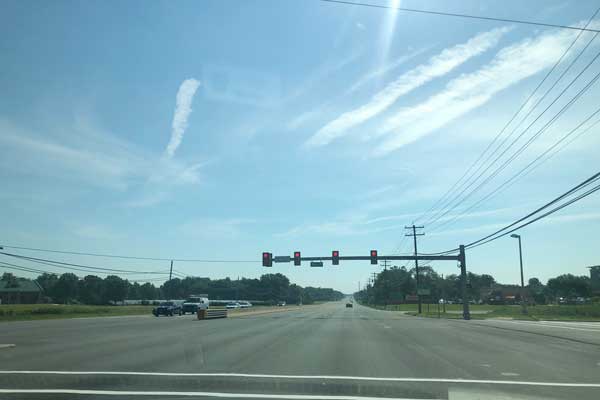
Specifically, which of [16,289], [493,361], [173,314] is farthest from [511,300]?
[493,361]

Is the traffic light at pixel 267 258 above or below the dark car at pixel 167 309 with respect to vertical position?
above

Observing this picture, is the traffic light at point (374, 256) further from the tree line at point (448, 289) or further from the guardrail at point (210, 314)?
the tree line at point (448, 289)

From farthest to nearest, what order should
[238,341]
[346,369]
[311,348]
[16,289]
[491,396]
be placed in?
1. [16,289]
2. [238,341]
3. [311,348]
4. [346,369]
5. [491,396]

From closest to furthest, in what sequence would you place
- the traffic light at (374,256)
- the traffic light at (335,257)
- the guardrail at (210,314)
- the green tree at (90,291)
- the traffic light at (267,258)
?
the guardrail at (210,314)
the traffic light at (374,256)
the traffic light at (267,258)
the traffic light at (335,257)
the green tree at (90,291)

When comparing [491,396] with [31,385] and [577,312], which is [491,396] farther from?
[577,312]

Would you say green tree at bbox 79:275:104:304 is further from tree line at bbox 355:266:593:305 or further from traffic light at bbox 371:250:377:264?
traffic light at bbox 371:250:377:264

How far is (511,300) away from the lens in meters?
150

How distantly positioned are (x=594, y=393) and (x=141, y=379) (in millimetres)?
9277

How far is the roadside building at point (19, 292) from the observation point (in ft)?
416

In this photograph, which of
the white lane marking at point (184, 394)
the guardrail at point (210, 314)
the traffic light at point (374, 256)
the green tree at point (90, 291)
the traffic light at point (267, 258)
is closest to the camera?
the white lane marking at point (184, 394)

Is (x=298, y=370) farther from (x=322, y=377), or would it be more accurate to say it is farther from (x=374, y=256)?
(x=374, y=256)

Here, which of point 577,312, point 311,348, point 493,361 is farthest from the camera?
point 577,312

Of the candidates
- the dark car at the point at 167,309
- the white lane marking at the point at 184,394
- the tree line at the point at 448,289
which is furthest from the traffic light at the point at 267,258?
the tree line at the point at 448,289

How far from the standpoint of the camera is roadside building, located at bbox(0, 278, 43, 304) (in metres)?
127
